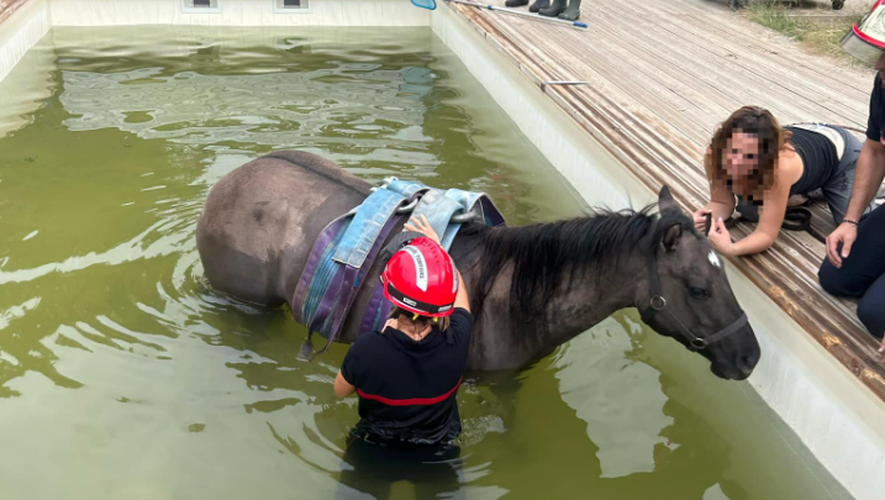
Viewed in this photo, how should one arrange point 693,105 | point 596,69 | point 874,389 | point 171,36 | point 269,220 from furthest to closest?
point 171,36, point 596,69, point 693,105, point 269,220, point 874,389

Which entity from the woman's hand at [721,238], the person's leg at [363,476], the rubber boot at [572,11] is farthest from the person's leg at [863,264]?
the rubber boot at [572,11]

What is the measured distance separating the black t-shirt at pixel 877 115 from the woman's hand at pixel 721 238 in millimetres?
761

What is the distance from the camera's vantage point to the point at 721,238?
373 cm

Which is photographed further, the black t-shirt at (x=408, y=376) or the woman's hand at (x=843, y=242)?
the woman's hand at (x=843, y=242)

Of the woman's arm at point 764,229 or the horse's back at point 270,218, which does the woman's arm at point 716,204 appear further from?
the horse's back at point 270,218

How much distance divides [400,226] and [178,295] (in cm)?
176

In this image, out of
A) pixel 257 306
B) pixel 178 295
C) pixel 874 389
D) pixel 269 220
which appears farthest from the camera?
pixel 178 295

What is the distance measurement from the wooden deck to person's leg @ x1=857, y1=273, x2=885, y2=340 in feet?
0.18

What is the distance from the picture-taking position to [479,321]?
3398mm

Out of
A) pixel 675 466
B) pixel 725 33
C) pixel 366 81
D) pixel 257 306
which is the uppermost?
pixel 725 33

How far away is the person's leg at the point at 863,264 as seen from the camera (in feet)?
10.7

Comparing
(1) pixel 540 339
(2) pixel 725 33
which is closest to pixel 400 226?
(1) pixel 540 339

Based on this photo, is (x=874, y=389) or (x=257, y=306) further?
(x=257, y=306)

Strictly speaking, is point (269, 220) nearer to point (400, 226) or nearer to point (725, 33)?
point (400, 226)
